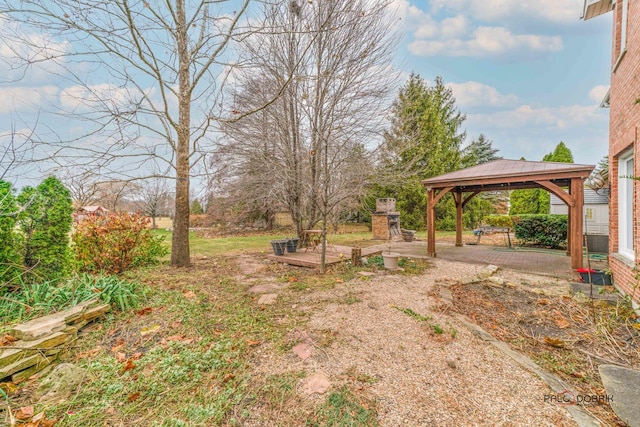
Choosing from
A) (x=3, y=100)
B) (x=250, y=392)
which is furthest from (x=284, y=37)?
(x=250, y=392)

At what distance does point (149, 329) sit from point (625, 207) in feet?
24.6

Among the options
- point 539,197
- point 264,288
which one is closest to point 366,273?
point 264,288

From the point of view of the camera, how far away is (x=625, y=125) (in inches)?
169

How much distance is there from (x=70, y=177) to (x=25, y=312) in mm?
2393

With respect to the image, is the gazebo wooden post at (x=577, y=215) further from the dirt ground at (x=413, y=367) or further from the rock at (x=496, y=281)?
the dirt ground at (x=413, y=367)

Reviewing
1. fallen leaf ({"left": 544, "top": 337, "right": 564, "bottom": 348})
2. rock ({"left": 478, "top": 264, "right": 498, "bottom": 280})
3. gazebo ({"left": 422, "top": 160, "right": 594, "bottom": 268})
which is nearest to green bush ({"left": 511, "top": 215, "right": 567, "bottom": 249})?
gazebo ({"left": 422, "top": 160, "right": 594, "bottom": 268})

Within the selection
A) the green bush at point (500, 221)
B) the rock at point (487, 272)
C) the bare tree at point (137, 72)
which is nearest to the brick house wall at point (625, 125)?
the rock at point (487, 272)

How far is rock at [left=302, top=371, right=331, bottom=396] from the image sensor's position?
212 cm

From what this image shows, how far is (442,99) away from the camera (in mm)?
18172

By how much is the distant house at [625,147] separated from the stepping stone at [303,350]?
437cm

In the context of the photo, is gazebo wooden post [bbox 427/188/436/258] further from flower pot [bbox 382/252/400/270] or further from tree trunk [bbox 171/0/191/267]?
Answer: tree trunk [bbox 171/0/191/267]

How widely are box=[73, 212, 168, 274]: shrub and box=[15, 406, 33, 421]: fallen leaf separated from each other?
3672mm

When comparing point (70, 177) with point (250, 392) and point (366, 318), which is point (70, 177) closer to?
point (250, 392)

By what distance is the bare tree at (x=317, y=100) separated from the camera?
6.53 meters
